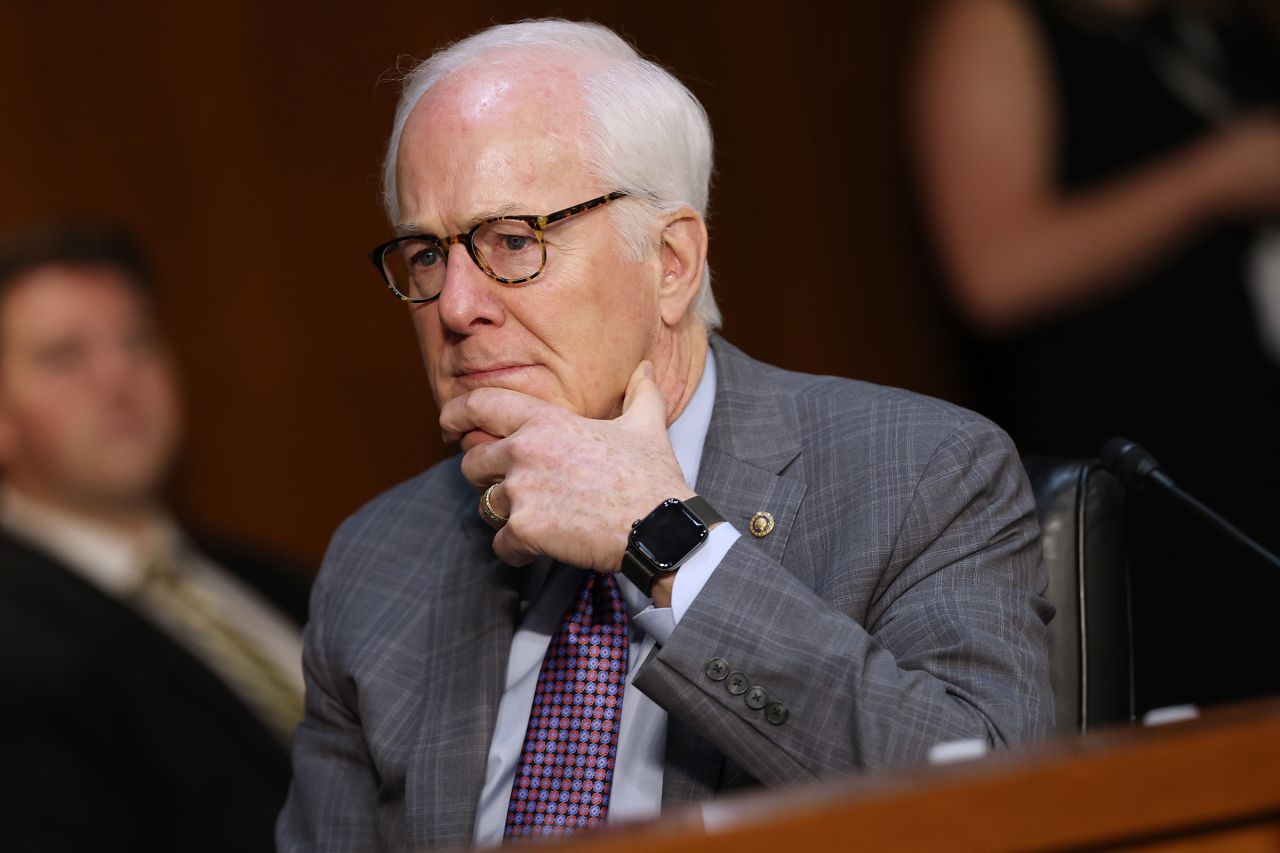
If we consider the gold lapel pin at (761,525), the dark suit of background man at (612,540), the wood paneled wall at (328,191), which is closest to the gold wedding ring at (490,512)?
the dark suit of background man at (612,540)

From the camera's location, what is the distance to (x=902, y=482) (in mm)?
1725

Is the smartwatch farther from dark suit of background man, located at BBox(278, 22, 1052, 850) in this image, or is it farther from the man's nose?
the man's nose

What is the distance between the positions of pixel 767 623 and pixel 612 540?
19 cm

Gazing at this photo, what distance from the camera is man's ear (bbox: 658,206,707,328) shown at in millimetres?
1933

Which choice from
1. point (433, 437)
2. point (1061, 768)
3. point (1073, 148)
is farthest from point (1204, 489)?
point (1061, 768)

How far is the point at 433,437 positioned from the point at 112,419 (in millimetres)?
785

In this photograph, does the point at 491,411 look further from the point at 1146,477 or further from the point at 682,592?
the point at 1146,477

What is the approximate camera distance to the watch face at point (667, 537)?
154 cm

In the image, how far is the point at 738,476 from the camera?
183cm

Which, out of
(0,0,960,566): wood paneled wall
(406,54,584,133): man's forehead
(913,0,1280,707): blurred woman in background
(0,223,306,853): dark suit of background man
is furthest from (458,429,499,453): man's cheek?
(913,0,1280,707): blurred woman in background

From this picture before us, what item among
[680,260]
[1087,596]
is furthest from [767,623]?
[680,260]

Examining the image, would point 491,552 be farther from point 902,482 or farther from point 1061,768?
point 1061,768

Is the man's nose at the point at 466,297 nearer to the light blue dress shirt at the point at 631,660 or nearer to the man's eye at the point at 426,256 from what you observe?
the man's eye at the point at 426,256

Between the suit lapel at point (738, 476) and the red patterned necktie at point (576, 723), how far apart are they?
81mm
